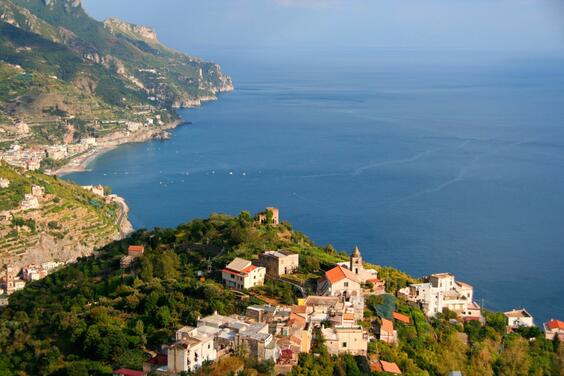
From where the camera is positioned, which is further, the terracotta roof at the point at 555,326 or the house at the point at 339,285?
the terracotta roof at the point at 555,326

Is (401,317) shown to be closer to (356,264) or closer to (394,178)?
(356,264)

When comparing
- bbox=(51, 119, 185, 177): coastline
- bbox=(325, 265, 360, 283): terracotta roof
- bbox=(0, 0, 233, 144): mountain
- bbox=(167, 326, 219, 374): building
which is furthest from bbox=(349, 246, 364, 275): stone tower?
bbox=(0, 0, 233, 144): mountain

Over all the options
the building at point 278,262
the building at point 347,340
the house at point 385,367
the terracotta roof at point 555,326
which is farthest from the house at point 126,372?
the terracotta roof at point 555,326

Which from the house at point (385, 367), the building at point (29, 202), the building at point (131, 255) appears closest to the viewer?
the house at point (385, 367)

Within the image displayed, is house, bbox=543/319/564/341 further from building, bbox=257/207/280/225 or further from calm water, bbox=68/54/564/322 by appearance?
building, bbox=257/207/280/225

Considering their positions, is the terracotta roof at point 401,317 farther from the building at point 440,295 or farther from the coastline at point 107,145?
the coastline at point 107,145

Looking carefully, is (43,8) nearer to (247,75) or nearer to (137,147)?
(247,75)
